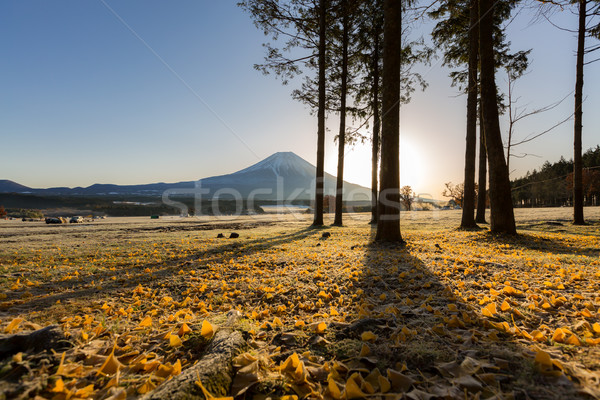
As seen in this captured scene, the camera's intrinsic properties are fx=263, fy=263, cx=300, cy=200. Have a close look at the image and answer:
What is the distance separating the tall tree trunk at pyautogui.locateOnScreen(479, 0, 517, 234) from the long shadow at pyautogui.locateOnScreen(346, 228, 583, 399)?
635 cm

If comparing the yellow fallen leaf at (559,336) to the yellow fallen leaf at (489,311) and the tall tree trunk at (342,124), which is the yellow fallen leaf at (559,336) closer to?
the yellow fallen leaf at (489,311)

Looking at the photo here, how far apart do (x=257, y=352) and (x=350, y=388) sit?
2.44ft

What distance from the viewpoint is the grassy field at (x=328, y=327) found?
1.35m

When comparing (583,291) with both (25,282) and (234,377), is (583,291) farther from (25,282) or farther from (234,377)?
(25,282)

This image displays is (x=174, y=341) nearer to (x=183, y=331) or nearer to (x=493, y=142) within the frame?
(x=183, y=331)

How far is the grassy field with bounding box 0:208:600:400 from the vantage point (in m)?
1.35

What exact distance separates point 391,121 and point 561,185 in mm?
70666

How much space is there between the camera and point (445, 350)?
1.75 m

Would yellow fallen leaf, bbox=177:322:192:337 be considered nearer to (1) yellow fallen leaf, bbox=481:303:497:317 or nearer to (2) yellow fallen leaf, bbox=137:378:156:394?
(2) yellow fallen leaf, bbox=137:378:156:394

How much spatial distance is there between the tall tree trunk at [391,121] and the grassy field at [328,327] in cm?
264

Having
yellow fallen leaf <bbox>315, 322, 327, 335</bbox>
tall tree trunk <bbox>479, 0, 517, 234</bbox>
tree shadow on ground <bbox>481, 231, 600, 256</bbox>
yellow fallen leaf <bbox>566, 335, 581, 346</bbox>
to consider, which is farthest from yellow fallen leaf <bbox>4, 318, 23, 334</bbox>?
tall tree trunk <bbox>479, 0, 517, 234</bbox>

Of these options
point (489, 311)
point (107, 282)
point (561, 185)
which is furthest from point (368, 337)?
point (561, 185)

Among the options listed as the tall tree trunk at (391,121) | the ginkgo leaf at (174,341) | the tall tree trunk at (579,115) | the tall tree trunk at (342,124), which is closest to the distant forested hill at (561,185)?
the tall tree trunk at (579,115)

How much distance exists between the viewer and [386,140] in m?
7.27
